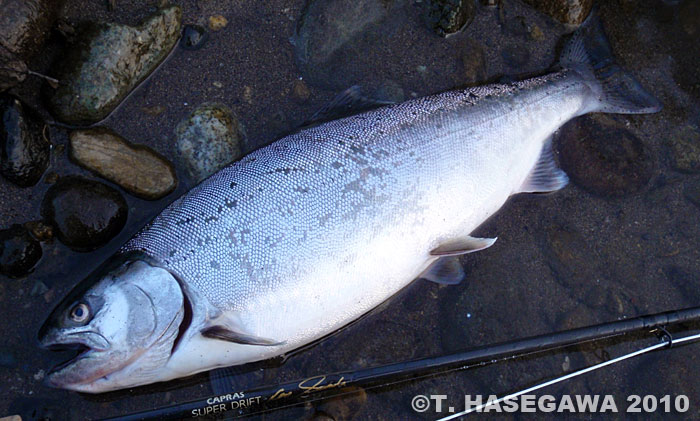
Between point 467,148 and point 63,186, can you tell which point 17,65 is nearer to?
point 63,186

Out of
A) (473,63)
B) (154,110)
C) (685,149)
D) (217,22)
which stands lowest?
(685,149)

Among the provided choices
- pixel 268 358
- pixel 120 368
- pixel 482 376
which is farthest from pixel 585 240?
pixel 120 368

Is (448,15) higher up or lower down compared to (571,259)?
higher up

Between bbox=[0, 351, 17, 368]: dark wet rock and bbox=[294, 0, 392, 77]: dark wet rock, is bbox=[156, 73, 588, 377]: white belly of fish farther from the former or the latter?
bbox=[0, 351, 17, 368]: dark wet rock

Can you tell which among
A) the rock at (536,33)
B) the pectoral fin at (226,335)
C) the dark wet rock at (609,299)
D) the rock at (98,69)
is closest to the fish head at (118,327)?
the pectoral fin at (226,335)

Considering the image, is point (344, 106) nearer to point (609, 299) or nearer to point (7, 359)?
point (609, 299)

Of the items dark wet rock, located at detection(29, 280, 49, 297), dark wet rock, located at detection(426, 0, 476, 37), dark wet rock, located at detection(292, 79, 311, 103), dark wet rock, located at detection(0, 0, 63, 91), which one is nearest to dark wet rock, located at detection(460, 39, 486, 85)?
dark wet rock, located at detection(426, 0, 476, 37)

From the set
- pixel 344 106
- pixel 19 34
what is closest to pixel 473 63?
pixel 344 106

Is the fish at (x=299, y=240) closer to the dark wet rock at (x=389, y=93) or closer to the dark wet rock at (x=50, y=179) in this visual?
the dark wet rock at (x=389, y=93)
